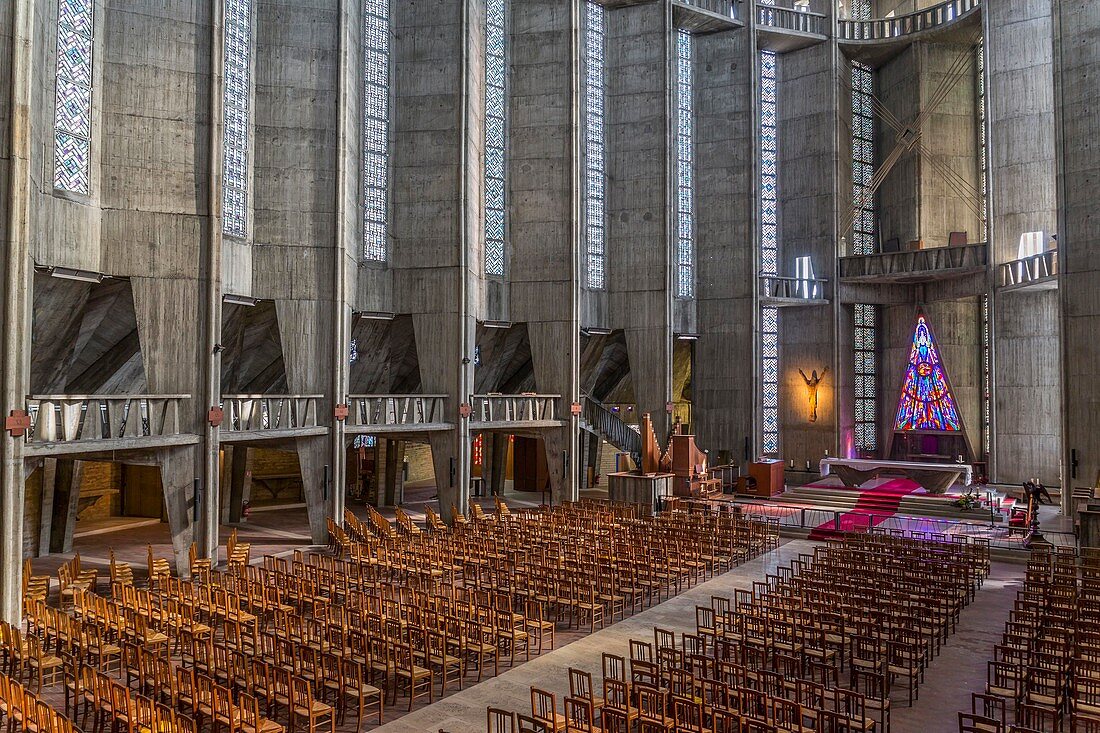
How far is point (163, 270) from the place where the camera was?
18.7m

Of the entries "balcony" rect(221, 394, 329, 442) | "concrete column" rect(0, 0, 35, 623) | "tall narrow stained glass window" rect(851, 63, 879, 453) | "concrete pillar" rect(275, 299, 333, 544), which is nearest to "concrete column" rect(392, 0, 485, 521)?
"concrete pillar" rect(275, 299, 333, 544)

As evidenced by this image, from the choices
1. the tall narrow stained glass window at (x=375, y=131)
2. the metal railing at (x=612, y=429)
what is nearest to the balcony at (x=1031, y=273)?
the metal railing at (x=612, y=429)

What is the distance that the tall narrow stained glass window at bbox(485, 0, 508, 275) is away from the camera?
29984 mm

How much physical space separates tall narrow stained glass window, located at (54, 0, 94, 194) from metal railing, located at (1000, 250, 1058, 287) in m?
27.9

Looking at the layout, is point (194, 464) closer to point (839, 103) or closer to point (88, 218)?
point (88, 218)

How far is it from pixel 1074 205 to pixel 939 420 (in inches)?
462

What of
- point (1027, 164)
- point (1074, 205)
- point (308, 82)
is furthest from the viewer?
A: point (1027, 164)

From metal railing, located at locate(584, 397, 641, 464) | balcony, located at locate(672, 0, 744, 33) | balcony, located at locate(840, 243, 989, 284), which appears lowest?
metal railing, located at locate(584, 397, 641, 464)

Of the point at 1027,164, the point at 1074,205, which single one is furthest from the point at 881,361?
the point at 1074,205

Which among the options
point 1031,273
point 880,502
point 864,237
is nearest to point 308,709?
point 880,502

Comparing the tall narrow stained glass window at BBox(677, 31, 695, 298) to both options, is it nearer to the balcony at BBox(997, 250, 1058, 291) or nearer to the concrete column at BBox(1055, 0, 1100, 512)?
the balcony at BBox(997, 250, 1058, 291)

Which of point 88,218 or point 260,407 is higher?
point 88,218

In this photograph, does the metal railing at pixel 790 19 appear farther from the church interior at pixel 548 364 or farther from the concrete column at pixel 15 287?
the concrete column at pixel 15 287

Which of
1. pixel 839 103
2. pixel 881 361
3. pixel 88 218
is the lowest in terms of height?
pixel 881 361
